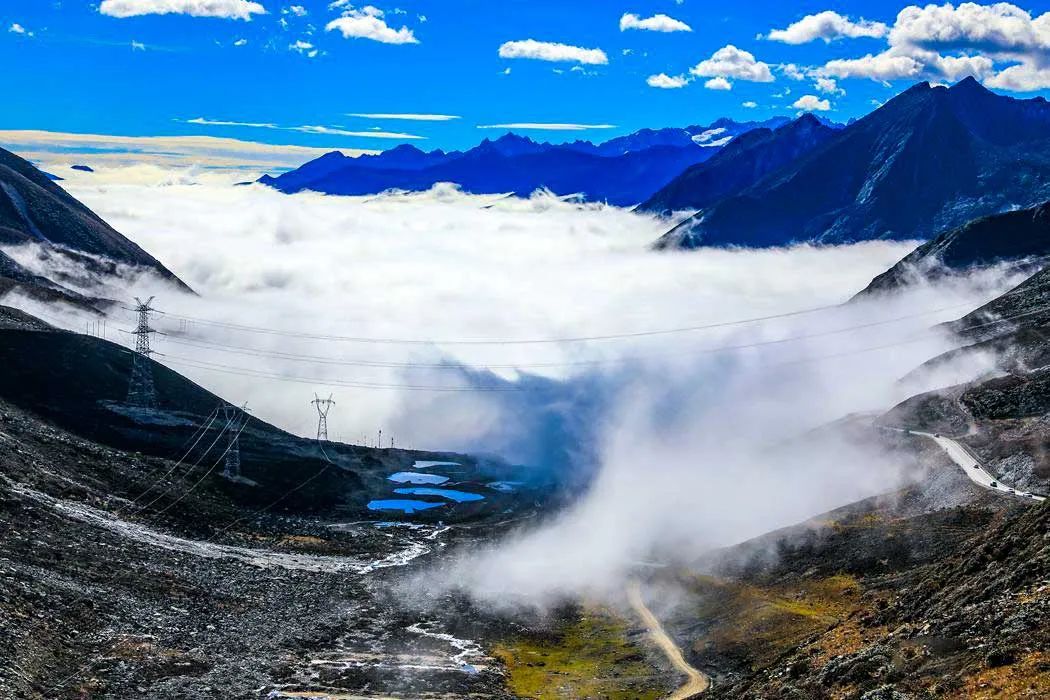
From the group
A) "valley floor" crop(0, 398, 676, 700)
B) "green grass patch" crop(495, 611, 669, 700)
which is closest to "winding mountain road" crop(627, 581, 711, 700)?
"valley floor" crop(0, 398, 676, 700)

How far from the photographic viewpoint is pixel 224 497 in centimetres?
Answer: 19438

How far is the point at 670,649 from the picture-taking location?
128 meters

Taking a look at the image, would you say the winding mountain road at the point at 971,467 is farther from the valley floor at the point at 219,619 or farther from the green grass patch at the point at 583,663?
the green grass patch at the point at 583,663

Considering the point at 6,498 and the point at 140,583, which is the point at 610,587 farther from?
the point at 6,498

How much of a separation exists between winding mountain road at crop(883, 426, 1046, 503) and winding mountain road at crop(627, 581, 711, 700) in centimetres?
4782

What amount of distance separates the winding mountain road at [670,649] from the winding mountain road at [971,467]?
4782 centimetres

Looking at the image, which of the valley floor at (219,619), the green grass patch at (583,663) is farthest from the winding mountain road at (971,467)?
the green grass patch at (583,663)

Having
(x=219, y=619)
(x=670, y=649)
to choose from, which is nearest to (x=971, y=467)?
(x=670, y=649)

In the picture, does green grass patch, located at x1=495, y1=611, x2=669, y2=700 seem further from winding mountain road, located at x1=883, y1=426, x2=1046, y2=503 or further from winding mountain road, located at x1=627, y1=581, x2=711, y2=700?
winding mountain road, located at x1=883, y1=426, x2=1046, y2=503

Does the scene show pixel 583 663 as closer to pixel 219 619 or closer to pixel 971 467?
pixel 219 619

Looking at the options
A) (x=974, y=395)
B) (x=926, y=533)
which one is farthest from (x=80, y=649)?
(x=974, y=395)

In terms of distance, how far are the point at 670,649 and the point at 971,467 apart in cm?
5714

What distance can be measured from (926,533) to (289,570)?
88396 mm

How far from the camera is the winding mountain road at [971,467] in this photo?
467ft
